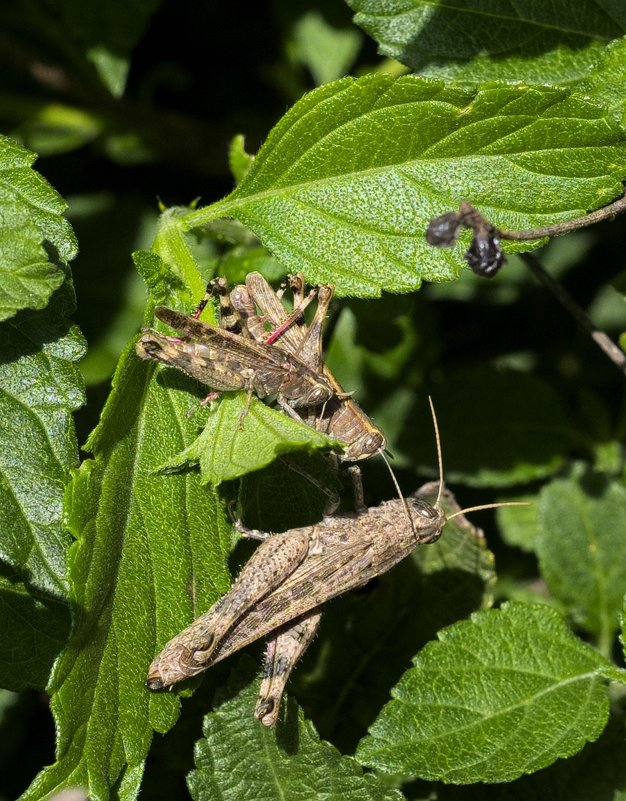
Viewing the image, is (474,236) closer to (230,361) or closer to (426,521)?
(230,361)

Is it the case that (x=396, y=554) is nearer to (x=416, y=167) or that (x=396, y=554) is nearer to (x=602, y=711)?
(x=602, y=711)

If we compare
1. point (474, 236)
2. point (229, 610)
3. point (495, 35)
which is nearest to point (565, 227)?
point (474, 236)

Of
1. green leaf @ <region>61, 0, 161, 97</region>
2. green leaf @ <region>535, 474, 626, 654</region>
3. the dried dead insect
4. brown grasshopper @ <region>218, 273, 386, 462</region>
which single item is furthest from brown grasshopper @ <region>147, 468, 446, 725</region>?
green leaf @ <region>61, 0, 161, 97</region>

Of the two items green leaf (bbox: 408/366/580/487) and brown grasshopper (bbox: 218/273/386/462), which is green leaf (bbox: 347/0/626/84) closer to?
brown grasshopper (bbox: 218/273/386/462)

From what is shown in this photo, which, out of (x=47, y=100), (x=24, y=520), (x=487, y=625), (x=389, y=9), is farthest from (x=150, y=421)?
(x=47, y=100)

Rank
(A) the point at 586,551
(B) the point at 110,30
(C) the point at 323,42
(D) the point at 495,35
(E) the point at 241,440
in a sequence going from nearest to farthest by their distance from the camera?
1. (E) the point at 241,440
2. (D) the point at 495,35
3. (A) the point at 586,551
4. (B) the point at 110,30
5. (C) the point at 323,42

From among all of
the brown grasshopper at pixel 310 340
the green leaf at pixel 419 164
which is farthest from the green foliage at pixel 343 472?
the brown grasshopper at pixel 310 340
